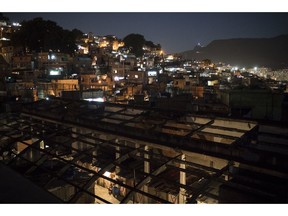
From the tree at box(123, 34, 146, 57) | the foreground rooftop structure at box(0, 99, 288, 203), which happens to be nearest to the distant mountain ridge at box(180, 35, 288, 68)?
the tree at box(123, 34, 146, 57)

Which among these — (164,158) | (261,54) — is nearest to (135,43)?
(164,158)

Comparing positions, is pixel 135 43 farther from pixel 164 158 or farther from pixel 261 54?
pixel 261 54

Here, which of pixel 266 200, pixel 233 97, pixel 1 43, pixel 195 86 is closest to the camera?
pixel 266 200

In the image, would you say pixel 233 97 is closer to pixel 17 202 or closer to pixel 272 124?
pixel 272 124

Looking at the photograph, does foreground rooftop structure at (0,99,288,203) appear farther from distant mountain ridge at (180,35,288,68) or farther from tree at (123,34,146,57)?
distant mountain ridge at (180,35,288,68)

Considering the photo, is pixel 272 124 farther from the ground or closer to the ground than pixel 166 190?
farther from the ground

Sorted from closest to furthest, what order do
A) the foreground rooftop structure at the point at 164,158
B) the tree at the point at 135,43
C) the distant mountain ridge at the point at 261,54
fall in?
the foreground rooftop structure at the point at 164,158, the tree at the point at 135,43, the distant mountain ridge at the point at 261,54

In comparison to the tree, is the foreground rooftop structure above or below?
below

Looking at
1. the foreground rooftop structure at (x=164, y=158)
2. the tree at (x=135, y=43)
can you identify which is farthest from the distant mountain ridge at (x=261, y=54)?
the foreground rooftop structure at (x=164, y=158)

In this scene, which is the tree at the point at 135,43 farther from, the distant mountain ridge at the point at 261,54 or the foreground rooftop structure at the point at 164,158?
the distant mountain ridge at the point at 261,54

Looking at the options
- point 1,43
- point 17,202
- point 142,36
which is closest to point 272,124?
point 17,202

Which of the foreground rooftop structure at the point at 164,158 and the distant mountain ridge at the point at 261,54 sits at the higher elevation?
the distant mountain ridge at the point at 261,54
